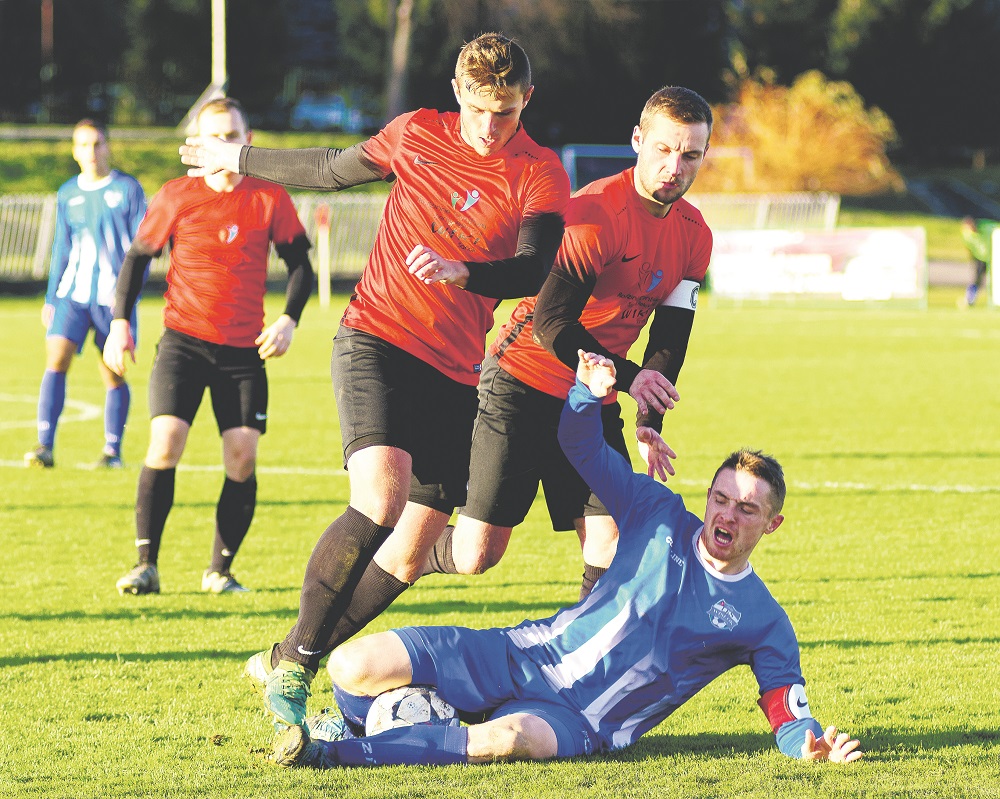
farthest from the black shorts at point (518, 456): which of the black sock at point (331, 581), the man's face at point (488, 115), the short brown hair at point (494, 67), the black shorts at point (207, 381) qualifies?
the black shorts at point (207, 381)

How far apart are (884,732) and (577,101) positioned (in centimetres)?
5224

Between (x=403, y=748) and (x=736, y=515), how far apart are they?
→ 1.19m

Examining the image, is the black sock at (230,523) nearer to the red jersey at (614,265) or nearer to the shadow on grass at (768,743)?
the red jersey at (614,265)

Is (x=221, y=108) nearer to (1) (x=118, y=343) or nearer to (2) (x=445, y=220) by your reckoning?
(1) (x=118, y=343)

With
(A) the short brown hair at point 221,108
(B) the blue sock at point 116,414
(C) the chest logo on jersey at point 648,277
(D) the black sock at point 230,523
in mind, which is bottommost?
(B) the blue sock at point 116,414

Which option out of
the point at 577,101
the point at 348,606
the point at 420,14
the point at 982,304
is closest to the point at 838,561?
the point at 348,606

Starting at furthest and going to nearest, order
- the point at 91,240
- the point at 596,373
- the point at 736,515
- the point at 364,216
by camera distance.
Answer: the point at 364,216 < the point at 91,240 < the point at 596,373 < the point at 736,515

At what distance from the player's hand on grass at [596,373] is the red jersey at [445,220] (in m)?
0.71

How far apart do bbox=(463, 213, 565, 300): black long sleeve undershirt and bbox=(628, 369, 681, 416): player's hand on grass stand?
46 centimetres

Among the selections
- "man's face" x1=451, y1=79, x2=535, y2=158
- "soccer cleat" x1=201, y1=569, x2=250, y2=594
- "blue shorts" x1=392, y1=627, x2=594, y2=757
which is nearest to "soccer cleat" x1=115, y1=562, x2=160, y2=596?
"soccer cleat" x1=201, y1=569, x2=250, y2=594

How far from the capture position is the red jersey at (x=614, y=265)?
193 inches

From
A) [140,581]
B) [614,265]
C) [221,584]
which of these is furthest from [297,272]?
[614,265]

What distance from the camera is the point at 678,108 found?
4.62 m

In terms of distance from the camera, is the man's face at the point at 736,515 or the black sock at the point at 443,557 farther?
the black sock at the point at 443,557
